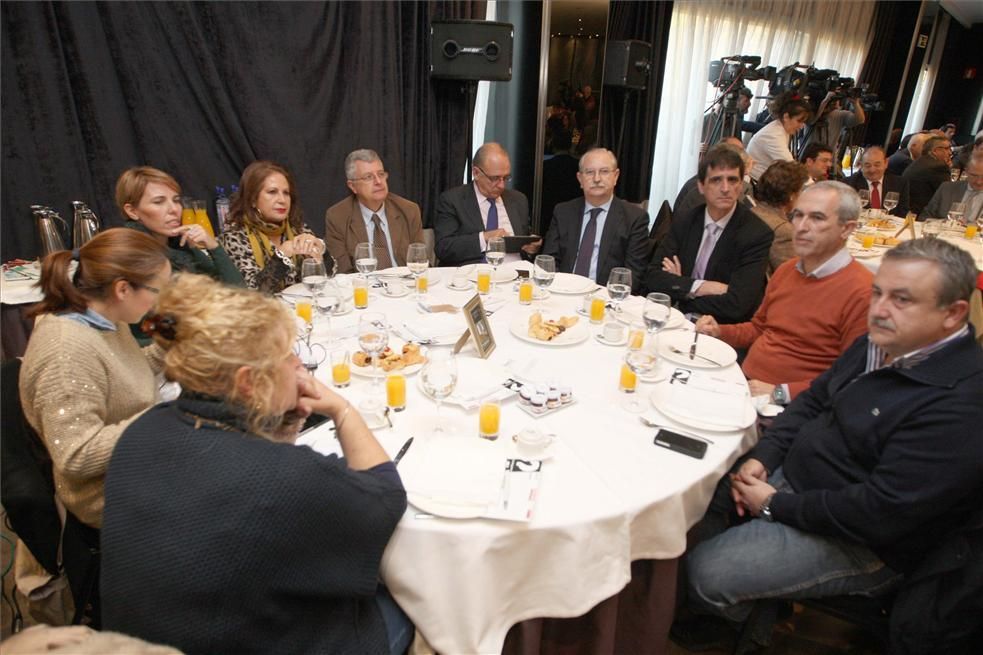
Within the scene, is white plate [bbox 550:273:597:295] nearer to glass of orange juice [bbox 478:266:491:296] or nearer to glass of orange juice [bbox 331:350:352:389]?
glass of orange juice [bbox 478:266:491:296]

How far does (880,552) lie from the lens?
141 centimetres

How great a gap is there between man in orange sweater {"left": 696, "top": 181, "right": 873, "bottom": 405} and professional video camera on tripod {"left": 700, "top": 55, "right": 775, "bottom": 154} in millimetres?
4586

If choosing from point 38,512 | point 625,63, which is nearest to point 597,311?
point 38,512

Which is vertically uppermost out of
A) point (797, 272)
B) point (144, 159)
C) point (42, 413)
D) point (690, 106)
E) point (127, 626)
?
point (690, 106)

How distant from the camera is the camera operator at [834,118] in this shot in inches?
286

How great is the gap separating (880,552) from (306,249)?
2.60 meters

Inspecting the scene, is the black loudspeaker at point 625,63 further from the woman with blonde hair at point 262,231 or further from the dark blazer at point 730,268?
the woman with blonde hair at point 262,231

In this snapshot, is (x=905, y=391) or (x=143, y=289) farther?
(x=143, y=289)

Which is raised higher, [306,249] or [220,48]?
[220,48]

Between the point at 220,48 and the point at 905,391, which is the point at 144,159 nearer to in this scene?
the point at 220,48

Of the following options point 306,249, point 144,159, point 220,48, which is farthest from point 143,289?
point 220,48

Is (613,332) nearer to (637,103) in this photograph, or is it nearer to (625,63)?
(625,63)

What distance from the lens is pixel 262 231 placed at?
2.85 metres

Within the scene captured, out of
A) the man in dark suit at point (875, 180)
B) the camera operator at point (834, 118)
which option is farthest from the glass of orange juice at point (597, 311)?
the camera operator at point (834, 118)
